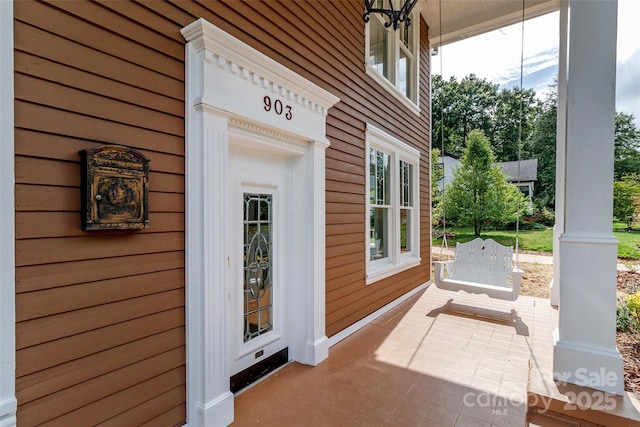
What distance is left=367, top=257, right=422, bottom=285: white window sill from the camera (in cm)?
417

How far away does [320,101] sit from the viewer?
9.76 feet

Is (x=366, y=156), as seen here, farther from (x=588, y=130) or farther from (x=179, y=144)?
(x=179, y=144)

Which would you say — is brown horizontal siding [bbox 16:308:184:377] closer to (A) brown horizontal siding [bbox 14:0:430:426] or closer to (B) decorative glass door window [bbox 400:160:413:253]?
(A) brown horizontal siding [bbox 14:0:430:426]

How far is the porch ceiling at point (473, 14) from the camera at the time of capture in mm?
5328

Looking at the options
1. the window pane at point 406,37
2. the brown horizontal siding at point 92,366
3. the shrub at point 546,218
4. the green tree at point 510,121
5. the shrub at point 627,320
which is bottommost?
the shrub at point 627,320

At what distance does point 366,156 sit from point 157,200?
9.06 feet

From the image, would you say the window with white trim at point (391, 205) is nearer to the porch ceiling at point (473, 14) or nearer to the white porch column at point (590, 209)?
the white porch column at point (590, 209)

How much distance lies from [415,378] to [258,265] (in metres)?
1.67

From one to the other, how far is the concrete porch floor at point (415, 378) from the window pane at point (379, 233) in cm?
97

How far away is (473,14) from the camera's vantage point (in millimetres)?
5707

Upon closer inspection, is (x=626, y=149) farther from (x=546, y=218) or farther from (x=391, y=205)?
(x=546, y=218)

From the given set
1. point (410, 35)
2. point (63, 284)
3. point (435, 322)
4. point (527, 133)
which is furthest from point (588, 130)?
point (527, 133)
